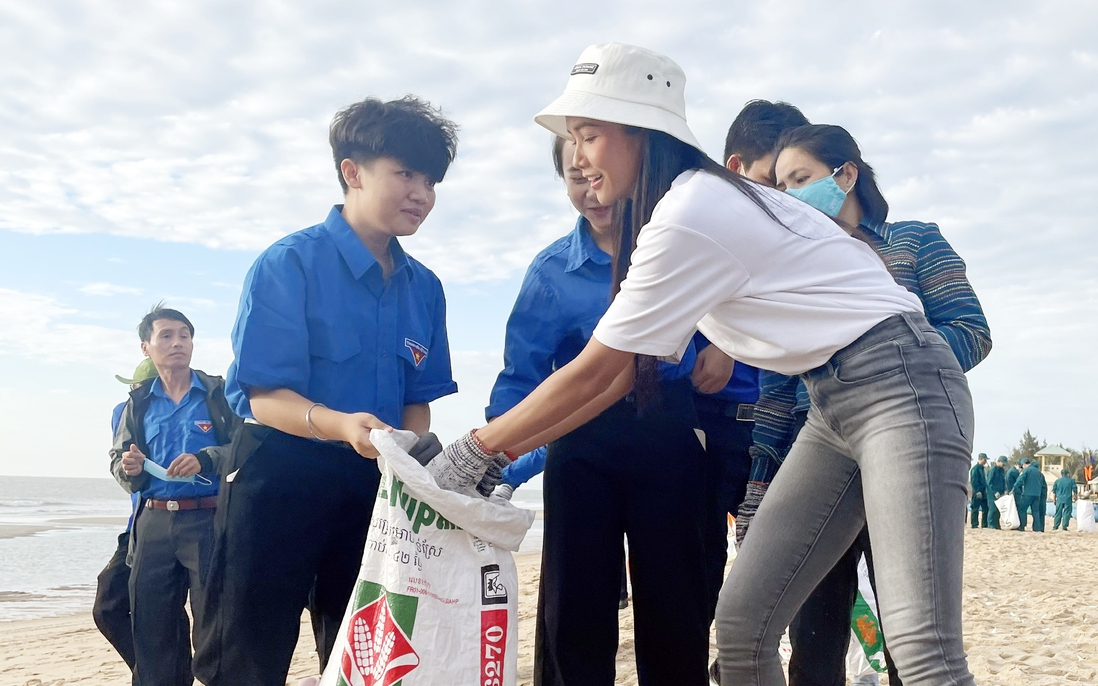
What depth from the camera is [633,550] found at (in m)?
2.59

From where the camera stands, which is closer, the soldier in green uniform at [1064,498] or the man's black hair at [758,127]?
the man's black hair at [758,127]

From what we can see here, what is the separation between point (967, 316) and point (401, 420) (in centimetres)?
161

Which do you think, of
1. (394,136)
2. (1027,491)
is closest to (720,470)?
(394,136)

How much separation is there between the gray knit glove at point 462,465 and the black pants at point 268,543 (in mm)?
404

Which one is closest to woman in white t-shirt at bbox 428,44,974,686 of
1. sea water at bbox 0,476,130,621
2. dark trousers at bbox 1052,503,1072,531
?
sea water at bbox 0,476,130,621

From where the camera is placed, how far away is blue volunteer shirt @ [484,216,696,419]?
9.15 ft

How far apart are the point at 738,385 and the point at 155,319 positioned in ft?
12.5

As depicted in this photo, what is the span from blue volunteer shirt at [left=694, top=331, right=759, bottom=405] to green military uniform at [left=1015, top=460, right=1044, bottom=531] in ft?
57.9

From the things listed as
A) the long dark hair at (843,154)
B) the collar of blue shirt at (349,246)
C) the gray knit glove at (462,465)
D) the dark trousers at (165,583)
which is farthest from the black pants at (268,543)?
the dark trousers at (165,583)

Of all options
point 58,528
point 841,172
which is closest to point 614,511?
point 841,172

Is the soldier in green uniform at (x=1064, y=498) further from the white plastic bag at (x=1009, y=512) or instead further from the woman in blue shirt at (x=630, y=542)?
the woman in blue shirt at (x=630, y=542)

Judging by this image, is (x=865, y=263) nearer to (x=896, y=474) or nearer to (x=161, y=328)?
(x=896, y=474)

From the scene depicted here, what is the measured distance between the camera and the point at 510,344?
2.82 meters

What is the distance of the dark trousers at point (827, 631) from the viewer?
8.78 feet
